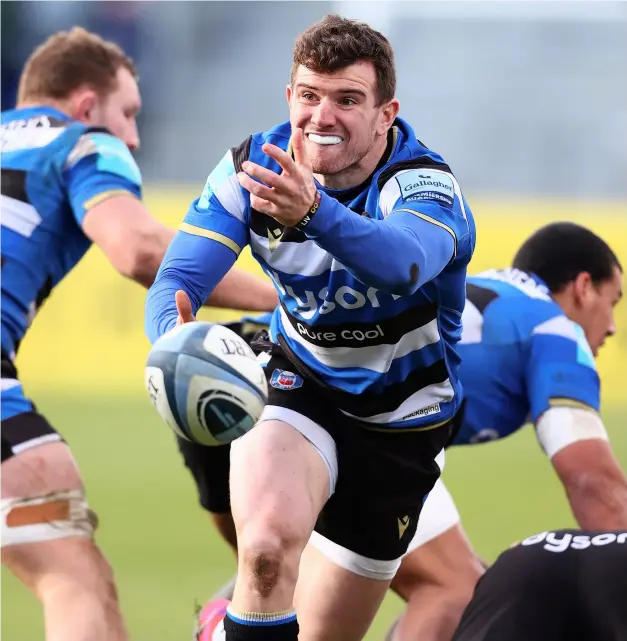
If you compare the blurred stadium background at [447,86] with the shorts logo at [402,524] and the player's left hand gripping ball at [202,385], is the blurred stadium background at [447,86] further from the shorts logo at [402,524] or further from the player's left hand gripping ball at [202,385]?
the player's left hand gripping ball at [202,385]

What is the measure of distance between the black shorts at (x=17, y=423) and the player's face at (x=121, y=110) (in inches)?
48.1

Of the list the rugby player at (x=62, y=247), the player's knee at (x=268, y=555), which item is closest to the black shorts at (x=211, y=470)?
the rugby player at (x=62, y=247)

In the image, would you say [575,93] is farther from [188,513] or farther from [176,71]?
[188,513]

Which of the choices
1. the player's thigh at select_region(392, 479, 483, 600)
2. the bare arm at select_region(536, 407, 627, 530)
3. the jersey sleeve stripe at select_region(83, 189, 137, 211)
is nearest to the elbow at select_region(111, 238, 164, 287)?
the jersey sleeve stripe at select_region(83, 189, 137, 211)

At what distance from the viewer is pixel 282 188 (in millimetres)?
3170

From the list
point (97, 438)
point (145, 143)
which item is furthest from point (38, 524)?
point (145, 143)

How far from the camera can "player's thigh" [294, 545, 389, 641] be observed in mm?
4203

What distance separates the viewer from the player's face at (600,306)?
548 cm

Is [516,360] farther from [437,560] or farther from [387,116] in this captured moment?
[387,116]

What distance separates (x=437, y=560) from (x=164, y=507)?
153 inches

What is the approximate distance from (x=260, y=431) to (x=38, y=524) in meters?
0.95

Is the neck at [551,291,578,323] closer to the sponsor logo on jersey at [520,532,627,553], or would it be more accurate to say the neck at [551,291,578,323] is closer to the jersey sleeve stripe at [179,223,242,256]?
the jersey sleeve stripe at [179,223,242,256]

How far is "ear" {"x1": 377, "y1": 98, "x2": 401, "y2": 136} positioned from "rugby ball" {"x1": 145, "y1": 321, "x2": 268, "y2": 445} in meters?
0.92

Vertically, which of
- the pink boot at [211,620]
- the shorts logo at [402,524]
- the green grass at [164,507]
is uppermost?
the shorts logo at [402,524]
